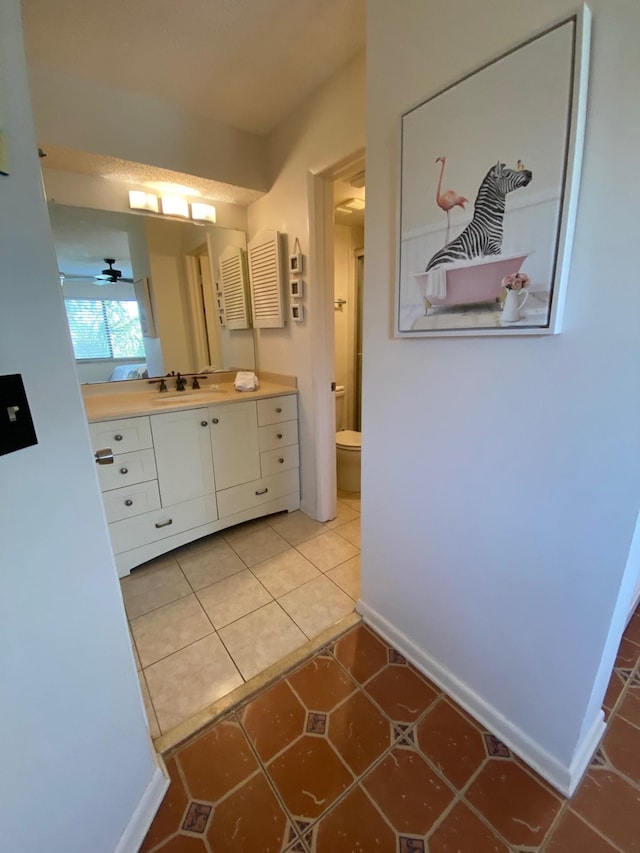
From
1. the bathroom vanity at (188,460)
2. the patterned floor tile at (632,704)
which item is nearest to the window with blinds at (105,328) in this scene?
the bathroom vanity at (188,460)

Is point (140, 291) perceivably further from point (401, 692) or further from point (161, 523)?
point (401, 692)

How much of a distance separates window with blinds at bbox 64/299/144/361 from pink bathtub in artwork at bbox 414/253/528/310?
1907mm

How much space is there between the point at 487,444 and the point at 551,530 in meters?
0.27

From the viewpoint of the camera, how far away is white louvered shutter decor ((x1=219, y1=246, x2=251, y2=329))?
2510mm

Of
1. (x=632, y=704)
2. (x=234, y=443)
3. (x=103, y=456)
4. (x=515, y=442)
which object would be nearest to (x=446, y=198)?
(x=515, y=442)

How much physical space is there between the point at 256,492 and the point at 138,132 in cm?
211

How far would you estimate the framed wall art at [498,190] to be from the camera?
749 millimetres

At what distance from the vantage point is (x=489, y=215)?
0.89 m

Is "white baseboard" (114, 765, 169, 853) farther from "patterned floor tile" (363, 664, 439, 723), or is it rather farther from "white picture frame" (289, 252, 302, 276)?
"white picture frame" (289, 252, 302, 276)

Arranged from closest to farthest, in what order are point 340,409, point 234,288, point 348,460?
point 234,288 → point 348,460 → point 340,409

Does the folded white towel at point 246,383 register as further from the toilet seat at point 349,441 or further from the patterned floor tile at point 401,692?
the patterned floor tile at point 401,692

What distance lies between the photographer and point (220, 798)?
1005 mm

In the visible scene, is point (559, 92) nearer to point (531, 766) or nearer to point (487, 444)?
point (487, 444)

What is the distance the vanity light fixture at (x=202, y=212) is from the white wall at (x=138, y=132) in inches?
12.1
